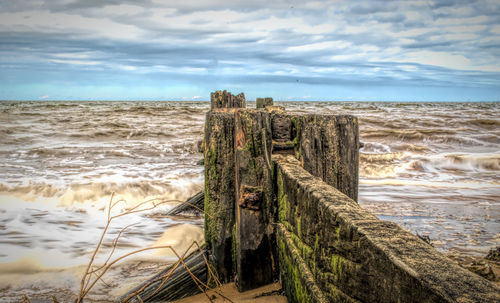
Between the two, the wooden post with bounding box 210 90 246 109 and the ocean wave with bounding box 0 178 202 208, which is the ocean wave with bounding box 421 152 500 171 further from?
the ocean wave with bounding box 0 178 202 208

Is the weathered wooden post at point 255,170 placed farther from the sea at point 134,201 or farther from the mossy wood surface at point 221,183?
the sea at point 134,201

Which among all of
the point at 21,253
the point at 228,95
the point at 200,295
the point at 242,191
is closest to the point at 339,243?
the point at 242,191

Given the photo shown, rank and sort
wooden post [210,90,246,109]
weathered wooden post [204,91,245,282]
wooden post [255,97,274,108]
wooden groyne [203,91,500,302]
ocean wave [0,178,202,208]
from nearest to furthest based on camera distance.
Answer: wooden groyne [203,91,500,302] → weathered wooden post [204,91,245,282] → wooden post [210,90,246,109] → ocean wave [0,178,202,208] → wooden post [255,97,274,108]

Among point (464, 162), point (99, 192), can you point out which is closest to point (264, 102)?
point (99, 192)

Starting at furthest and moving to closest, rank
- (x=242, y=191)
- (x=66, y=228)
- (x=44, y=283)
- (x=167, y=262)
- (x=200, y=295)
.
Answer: (x=66, y=228) → (x=167, y=262) → (x=44, y=283) → (x=200, y=295) → (x=242, y=191)

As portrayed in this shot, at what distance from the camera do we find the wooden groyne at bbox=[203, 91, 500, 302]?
1.16 meters

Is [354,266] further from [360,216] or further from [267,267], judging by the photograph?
[267,267]

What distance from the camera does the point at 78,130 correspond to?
1499 cm

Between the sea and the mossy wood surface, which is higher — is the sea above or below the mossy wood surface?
below

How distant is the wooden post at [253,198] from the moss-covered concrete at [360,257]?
30cm

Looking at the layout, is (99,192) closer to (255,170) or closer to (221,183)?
(221,183)

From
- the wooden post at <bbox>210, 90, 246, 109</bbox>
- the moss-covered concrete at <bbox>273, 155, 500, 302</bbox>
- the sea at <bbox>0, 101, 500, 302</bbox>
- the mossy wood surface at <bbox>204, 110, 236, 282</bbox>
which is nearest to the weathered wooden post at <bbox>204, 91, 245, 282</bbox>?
the mossy wood surface at <bbox>204, 110, 236, 282</bbox>

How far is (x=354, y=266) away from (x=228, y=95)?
14.5ft

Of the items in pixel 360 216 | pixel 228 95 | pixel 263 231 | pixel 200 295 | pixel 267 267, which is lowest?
pixel 200 295
